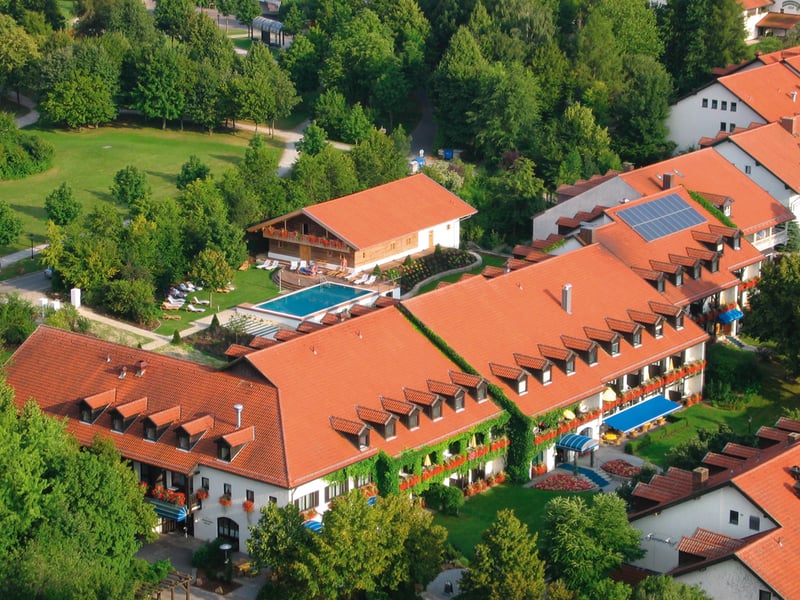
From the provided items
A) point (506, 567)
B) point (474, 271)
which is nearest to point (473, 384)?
point (506, 567)

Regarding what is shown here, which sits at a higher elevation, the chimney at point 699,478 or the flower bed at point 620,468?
the chimney at point 699,478

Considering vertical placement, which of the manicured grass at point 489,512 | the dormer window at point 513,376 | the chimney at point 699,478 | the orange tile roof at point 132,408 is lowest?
the manicured grass at point 489,512

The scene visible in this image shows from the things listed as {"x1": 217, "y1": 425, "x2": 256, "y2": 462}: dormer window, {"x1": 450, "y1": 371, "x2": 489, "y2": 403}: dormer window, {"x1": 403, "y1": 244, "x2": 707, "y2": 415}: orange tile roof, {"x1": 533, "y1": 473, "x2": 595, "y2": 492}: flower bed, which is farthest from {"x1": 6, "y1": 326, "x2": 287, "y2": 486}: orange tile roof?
{"x1": 533, "y1": 473, "x2": 595, "y2": 492}: flower bed

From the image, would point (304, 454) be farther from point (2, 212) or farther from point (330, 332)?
point (2, 212)

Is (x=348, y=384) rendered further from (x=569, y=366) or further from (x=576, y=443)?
(x=569, y=366)

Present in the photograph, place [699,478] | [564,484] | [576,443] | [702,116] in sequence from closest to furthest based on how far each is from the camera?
[699,478] < [564,484] < [576,443] < [702,116]

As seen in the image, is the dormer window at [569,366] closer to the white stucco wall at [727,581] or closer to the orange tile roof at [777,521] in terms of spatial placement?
the orange tile roof at [777,521]

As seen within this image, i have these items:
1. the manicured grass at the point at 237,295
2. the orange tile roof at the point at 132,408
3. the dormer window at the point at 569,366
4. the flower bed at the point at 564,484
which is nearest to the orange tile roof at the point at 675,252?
the dormer window at the point at 569,366
